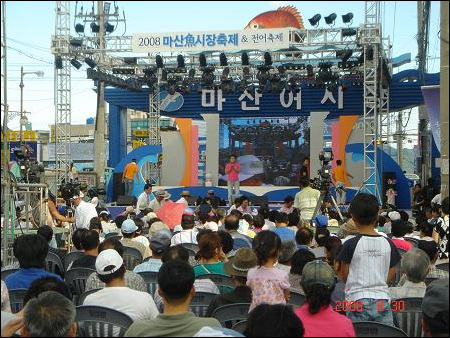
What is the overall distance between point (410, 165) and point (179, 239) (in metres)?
49.9

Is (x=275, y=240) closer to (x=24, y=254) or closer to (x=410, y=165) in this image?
(x=24, y=254)

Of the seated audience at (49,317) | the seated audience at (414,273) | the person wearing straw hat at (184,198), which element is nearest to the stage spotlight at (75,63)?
the person wearing straw hat at (184,198)

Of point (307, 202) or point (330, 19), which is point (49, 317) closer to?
point (307, 202)

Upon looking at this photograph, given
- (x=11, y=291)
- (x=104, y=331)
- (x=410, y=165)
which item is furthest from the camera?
(x=410, y=165)

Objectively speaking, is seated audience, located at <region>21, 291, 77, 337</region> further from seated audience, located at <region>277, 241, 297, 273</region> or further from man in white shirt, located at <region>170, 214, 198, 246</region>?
man in white shirt, located at <region>170, 214, 198, 246</region>

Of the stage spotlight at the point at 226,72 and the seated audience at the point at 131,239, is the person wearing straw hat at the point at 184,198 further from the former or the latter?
the stage spotlight at the point at 226,72

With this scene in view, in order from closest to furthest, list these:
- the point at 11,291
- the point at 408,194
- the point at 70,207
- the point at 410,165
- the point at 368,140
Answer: the point at 11,291 → the point at 70,207 → the point at 368,140 → the point at 408,194 → the point at 410,165

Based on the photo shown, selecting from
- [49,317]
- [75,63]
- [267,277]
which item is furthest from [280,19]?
[49,317]

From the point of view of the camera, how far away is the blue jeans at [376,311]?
4.53 m

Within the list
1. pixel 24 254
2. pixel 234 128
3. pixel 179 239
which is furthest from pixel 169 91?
pixel 24 254

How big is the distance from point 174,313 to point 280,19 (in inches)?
1166

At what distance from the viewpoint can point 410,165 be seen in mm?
55594

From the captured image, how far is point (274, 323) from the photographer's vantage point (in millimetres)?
2762

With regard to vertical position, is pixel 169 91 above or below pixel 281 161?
above
